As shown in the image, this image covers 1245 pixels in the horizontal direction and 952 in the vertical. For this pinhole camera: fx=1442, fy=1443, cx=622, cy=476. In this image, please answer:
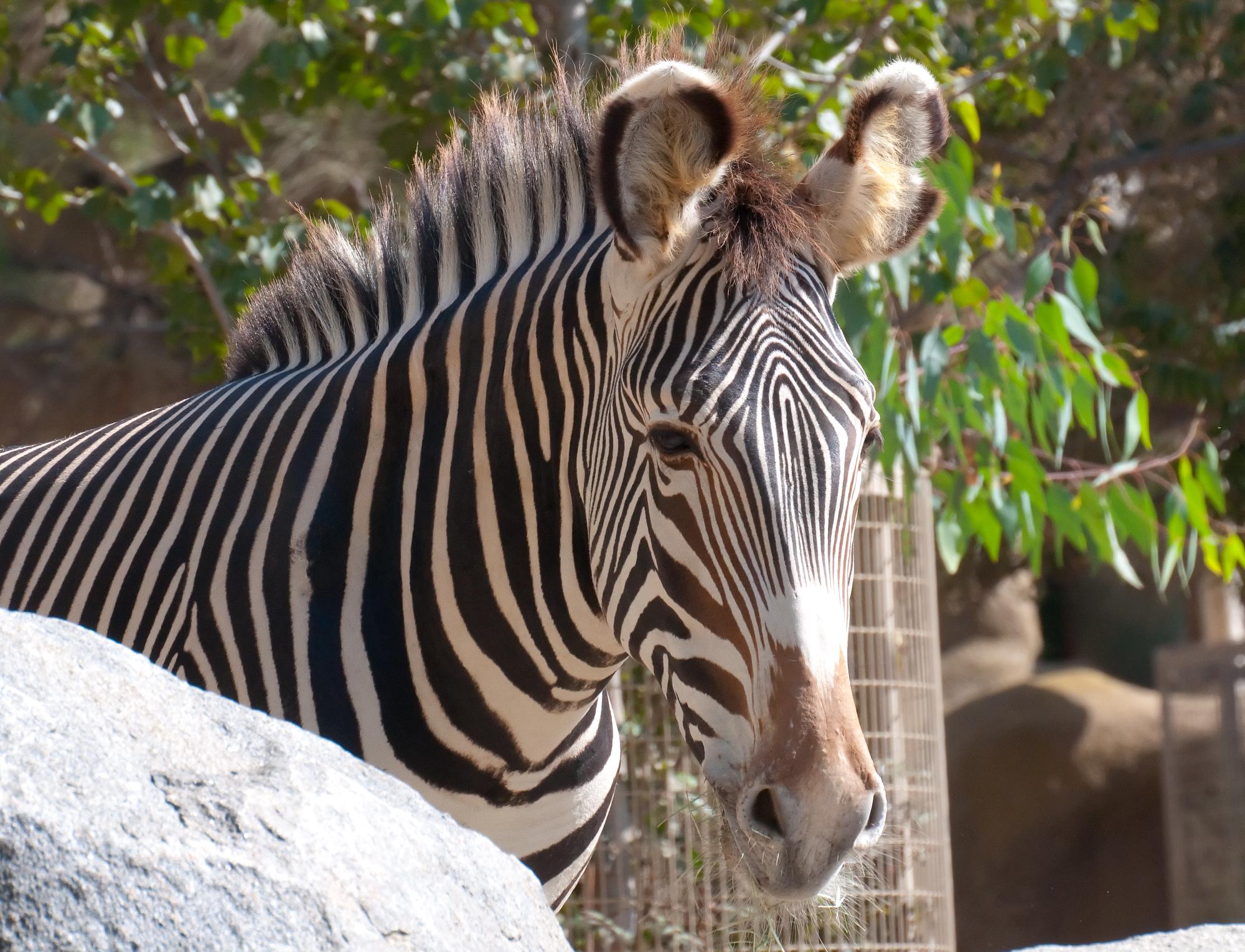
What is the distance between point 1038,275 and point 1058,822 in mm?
8178

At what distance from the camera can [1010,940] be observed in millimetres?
11922

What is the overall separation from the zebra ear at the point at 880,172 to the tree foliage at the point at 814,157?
4.59 ft

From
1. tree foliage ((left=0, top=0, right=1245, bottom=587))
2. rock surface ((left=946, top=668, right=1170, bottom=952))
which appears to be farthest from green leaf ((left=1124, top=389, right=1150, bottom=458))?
rock surface ((left=946, top=668, right=1170, bottom=952))

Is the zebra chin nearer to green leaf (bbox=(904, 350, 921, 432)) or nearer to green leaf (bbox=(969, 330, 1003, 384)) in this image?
green leaf (bbox=(904, 350, 921, 432))

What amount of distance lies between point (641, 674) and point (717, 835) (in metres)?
3.09

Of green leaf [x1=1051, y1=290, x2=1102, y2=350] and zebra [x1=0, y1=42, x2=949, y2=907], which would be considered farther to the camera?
green leaf [x1=1051, y1=290, x2=1102, y2=350]

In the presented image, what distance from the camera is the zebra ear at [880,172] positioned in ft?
9.14

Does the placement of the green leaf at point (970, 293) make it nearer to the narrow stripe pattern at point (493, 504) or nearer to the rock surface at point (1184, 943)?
the narrow stripe pattern at point (493, 504)

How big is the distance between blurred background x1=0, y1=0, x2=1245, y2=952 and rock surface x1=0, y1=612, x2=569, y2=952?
2073mm

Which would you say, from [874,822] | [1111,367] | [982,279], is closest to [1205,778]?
[982,279]

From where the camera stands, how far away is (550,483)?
271 cm

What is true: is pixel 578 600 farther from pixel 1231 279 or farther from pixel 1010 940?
pixel 1010 940

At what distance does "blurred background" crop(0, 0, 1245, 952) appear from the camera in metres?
5.01

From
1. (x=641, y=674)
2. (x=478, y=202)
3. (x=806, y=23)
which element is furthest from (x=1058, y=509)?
(x=478, y=202)
